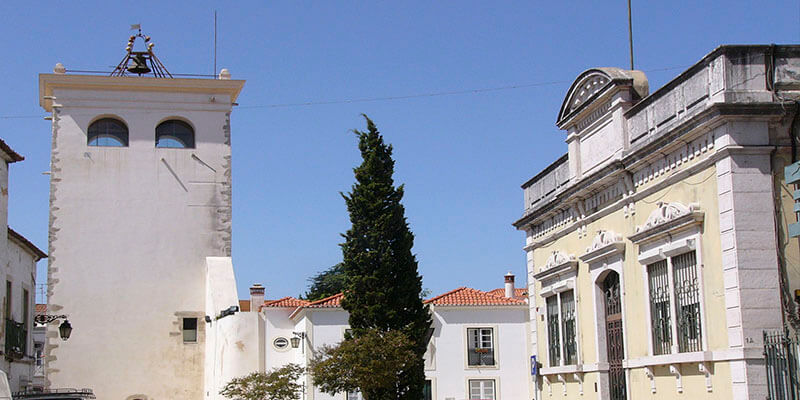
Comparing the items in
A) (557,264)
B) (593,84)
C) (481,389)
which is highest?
(593,84)

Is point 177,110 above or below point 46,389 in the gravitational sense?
above

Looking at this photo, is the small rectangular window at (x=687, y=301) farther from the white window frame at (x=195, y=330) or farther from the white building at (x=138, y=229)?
the white window frame at (x=195, y=330)

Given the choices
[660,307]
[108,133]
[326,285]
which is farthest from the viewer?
[326,285]

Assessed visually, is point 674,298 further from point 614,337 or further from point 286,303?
point 286,303

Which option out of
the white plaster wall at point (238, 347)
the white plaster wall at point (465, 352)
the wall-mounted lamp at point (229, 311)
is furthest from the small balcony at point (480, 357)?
the wall-mounted lamp at point (229, 311)

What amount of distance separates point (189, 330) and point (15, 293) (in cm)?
703

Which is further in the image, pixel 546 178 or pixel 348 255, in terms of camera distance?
pixel 348 255

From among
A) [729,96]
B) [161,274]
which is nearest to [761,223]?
[729,96]

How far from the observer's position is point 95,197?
1210 inches

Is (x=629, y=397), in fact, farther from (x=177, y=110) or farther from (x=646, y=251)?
(x=177, y=110)

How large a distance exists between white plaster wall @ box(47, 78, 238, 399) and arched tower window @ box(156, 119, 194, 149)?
0.26 metres

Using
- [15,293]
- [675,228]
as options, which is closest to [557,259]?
[675,228]

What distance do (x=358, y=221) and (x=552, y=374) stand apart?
312 inches

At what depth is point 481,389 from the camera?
38.5 m
